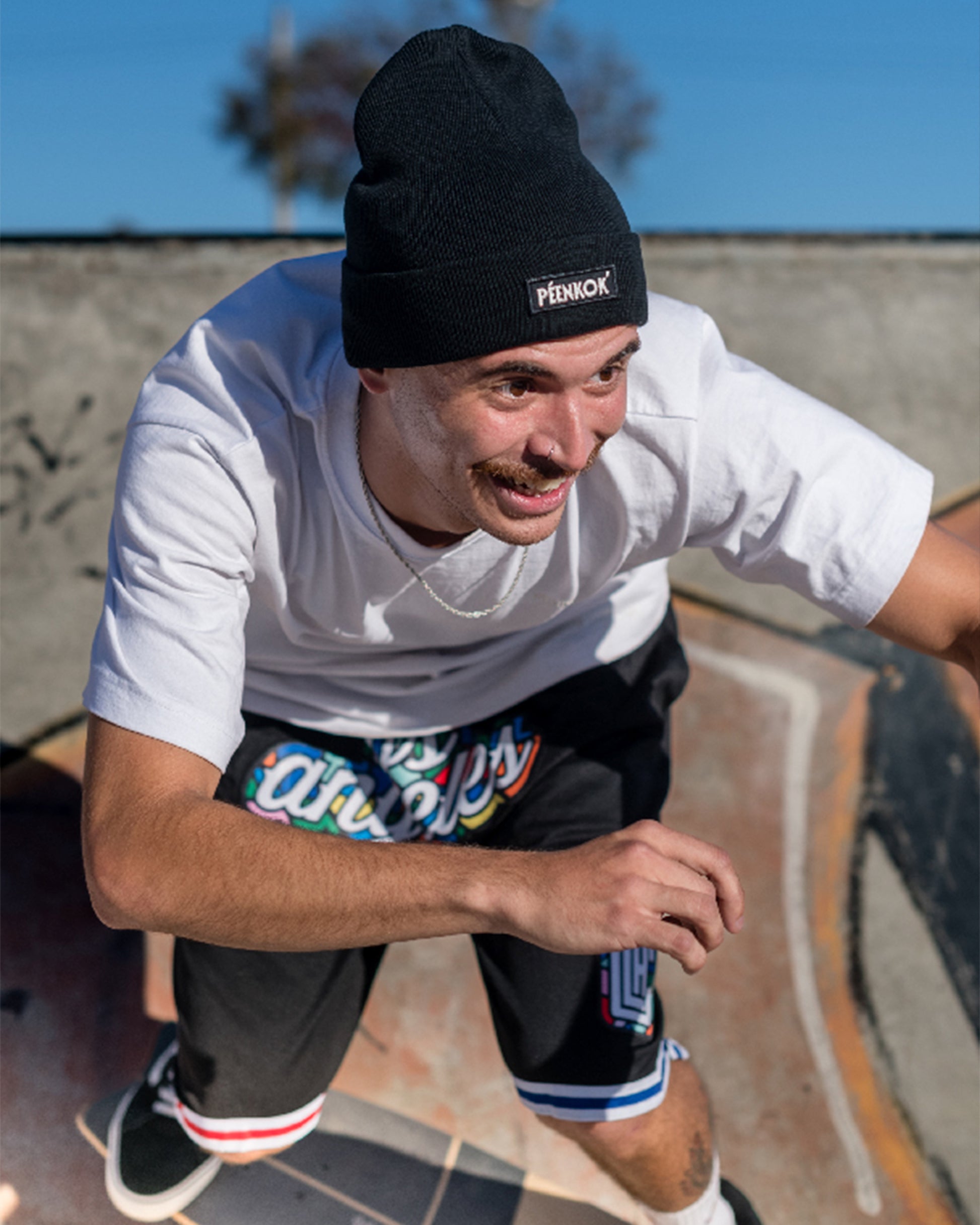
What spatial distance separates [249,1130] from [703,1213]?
102cm

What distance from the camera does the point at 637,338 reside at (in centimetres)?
184

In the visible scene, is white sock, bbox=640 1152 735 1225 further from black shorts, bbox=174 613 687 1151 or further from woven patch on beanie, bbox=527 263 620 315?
woven patch on beanie, bbox=527 263 620 315

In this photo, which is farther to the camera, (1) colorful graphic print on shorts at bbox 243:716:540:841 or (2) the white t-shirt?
(1) colorful graphic print on shorts at bbox 243:716:540:841

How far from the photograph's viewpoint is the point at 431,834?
2.50 metres

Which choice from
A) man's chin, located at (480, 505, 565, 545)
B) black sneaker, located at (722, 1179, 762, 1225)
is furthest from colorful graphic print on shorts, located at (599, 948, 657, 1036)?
man's chin, located at (480, 505, 565, 545)

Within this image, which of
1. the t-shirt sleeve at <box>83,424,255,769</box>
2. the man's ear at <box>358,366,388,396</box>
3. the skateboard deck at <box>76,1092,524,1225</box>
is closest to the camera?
the t-shirt sleeve at <box>83,424,255,769</box>

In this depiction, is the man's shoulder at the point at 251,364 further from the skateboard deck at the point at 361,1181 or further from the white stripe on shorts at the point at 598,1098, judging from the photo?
the skateboard deck at the point at 361,1181

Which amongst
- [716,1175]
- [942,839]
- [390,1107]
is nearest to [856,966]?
[942,839]

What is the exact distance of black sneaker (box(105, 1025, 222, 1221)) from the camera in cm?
265

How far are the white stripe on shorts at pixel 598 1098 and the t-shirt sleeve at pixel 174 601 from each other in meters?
1.02

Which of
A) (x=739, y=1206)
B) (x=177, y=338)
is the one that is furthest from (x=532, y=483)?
(x=177, y=338)

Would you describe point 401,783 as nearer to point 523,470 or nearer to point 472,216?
point 523,470

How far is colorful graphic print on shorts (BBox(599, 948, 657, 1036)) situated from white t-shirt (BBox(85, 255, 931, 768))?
73 centimetres

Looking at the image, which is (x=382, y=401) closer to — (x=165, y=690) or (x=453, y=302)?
(x=453, y=302)
